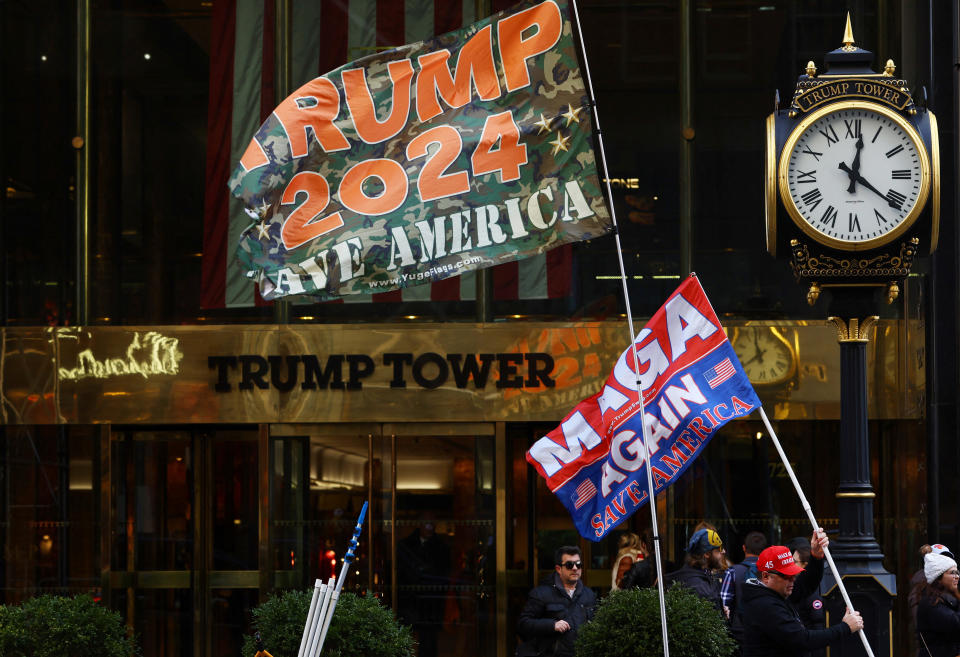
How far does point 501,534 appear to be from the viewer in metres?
14.8

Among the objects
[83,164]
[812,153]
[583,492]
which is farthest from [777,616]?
[83,164]

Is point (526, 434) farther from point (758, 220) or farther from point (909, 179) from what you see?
point (909, 179)

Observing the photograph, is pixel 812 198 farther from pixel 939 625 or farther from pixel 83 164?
pixel 83 164

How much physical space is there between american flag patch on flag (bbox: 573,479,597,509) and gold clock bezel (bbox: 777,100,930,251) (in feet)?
7.31

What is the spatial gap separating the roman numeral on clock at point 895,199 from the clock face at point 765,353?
5877 millimetres

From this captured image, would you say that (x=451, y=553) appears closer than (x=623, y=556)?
No

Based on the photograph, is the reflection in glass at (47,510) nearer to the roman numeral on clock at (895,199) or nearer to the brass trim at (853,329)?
the brass trim at (853,329)

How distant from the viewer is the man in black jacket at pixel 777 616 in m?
7.96

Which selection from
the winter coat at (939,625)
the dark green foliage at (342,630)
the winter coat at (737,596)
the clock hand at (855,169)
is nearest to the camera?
the clock hand at (855,169)

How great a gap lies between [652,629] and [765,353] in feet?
19.4

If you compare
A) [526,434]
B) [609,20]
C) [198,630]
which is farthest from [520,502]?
[609,20]

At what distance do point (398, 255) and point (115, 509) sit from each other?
23.3 feet

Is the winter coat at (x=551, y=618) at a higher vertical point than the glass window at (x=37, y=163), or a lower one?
lower

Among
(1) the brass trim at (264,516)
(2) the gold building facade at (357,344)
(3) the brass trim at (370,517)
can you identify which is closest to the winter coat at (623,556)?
(2) the gold building facade at (357,344)
